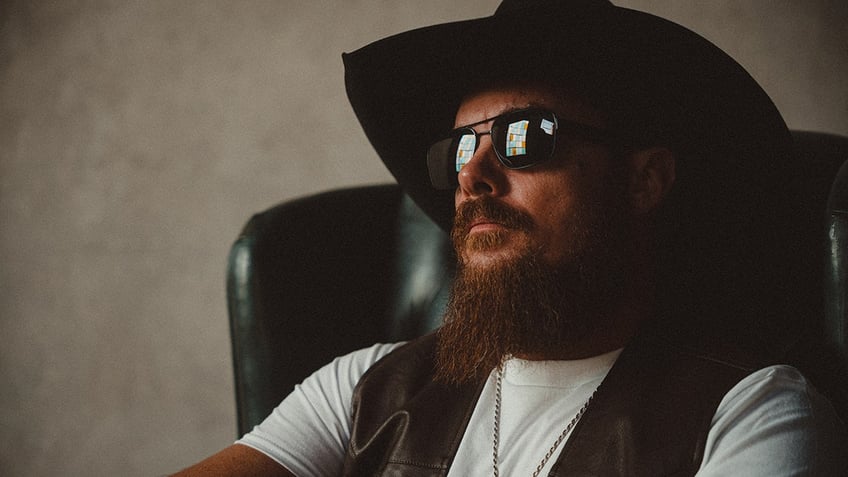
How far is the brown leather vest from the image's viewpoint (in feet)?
2.86

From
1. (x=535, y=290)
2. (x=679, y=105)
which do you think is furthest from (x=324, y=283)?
(x=679, y=105)

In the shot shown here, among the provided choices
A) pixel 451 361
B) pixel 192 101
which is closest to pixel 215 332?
pixel 192 101

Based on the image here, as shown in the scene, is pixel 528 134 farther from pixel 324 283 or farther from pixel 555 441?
pixel 324 283

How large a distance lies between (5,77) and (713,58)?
81.8 inches

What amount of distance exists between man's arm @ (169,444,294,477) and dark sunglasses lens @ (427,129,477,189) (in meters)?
0.59

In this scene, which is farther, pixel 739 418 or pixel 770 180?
pixel 770 180

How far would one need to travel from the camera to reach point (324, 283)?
1.51 metres

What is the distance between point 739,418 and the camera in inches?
33.1

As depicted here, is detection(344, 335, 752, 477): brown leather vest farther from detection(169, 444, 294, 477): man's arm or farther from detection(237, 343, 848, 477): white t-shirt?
detection(169, 444, 294, 477): man's arm

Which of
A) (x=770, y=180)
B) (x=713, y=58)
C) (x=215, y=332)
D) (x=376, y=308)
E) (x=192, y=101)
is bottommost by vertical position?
(x=215, y=332)

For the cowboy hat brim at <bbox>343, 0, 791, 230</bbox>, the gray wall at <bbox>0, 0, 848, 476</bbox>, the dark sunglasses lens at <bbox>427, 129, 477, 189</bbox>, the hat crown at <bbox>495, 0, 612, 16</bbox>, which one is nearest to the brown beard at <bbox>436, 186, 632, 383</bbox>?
the dark sunglasses lens at <bbox>427, 129, 477, 189</bbox>

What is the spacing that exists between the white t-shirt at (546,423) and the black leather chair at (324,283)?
0.62 ft

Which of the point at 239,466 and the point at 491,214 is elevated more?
the point at 491,214

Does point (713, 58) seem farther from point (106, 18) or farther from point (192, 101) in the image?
point (106, 18)
